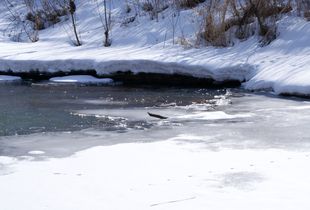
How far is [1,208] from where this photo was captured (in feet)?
12.4

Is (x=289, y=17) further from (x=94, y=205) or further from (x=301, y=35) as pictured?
(x=94, y=205)

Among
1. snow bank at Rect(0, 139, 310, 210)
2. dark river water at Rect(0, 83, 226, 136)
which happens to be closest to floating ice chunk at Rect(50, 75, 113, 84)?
dark river water at Rect(0, 83, 226, 136)

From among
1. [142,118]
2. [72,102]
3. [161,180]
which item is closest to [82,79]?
[72,102]

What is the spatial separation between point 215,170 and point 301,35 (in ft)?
21.9

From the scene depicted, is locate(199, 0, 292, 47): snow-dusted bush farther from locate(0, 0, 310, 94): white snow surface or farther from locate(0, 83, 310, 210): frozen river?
locate(0, 83, 310, 210): frozen river

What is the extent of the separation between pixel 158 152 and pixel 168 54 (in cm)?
616

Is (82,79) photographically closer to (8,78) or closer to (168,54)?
(8,78)

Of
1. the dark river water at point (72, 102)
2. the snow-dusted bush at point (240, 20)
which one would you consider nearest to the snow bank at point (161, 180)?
the dark river water at point (72, 102)

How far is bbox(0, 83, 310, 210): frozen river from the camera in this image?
3.95 metres

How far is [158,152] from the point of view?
205 inches

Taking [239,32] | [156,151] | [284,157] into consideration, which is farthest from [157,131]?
[239,32]

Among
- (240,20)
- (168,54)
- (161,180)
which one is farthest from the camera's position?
(240,20)

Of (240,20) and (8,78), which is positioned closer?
(8,78)

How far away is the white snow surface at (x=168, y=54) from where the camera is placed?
9.59 meters
